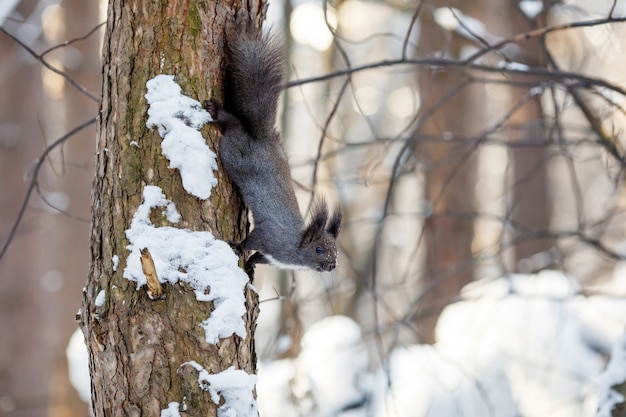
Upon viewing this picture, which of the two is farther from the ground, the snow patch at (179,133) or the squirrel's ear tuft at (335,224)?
the snow patch at (179,133)

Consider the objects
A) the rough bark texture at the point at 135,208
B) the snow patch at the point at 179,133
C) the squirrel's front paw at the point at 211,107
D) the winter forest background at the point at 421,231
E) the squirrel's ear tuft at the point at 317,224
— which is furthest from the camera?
the winter forest background at the point at 421,231

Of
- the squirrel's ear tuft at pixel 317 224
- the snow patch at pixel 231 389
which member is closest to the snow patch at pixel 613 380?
the squirrel's ear tuft at pixel 317 224

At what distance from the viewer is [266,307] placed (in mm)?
7734

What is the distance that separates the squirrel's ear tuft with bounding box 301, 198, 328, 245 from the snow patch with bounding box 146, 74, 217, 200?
494mm

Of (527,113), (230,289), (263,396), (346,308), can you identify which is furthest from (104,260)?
(527,113)

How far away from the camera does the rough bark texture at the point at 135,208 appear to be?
72.2 inches

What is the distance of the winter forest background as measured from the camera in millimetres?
3154

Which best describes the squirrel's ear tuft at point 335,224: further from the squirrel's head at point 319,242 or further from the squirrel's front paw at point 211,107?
the squirrel's front paw at point 211,107

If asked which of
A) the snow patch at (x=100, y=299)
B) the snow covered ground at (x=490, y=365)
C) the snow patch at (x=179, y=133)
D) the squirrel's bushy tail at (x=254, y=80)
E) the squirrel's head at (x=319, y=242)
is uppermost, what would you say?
the squirrel's bushy tail at (x=254, y=80)

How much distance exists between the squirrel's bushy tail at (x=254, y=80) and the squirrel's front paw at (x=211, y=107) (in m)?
0.08

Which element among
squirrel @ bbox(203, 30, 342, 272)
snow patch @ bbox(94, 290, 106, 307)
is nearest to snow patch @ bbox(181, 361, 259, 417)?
snow patch @ bbox(94, 290, 106, 307)

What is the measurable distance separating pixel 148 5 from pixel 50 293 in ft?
12.0

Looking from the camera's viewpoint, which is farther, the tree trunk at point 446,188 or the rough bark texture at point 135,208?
the tree trunk at point 446,188

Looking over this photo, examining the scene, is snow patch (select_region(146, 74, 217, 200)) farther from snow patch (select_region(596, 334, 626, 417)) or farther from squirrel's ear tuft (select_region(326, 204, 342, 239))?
snow patch (select_region(596, 334, 626, 417))
